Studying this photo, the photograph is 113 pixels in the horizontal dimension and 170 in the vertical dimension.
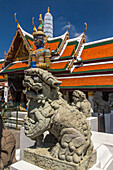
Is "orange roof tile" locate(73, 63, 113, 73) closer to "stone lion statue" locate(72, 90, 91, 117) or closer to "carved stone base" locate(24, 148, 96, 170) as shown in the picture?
"stone lion statue" locate(72, 90, 91, 117)

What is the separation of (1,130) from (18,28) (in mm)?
10800

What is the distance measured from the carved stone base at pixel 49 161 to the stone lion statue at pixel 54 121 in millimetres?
54

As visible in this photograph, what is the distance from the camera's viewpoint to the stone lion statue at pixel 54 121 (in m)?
1.94

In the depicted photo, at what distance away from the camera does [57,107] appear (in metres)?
2.17

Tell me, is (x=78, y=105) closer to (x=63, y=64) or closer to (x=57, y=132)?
(x=57, y=132)

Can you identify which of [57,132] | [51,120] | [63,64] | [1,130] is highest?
[63,64]

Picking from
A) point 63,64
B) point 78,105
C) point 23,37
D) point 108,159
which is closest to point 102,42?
point 63,64

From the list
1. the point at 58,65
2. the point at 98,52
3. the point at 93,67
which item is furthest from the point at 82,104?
the point at 98,52

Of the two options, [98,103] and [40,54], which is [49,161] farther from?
[40,54]

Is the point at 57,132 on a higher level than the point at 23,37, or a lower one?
lower

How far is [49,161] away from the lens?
2010 millimetres

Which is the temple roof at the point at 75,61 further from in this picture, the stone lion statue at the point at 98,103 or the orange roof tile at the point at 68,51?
the stone lion statue at the point at 98,103

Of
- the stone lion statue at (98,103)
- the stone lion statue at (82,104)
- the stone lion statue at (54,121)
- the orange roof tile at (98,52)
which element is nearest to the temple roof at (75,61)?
the orange roof tile at (98,52)

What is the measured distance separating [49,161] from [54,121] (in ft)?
1.94
